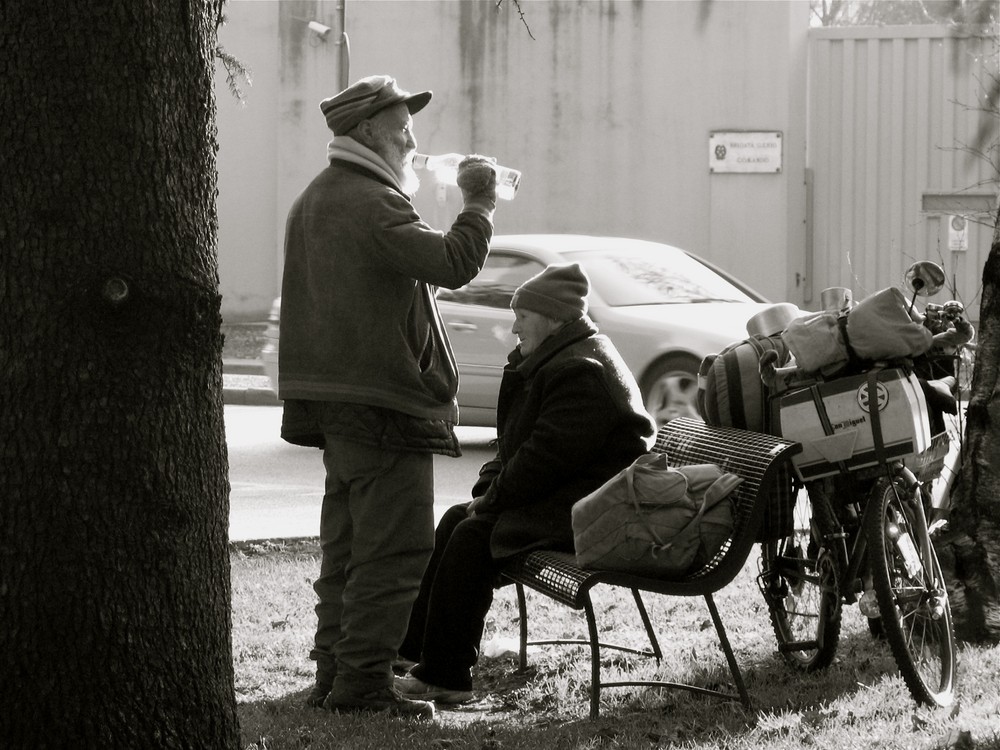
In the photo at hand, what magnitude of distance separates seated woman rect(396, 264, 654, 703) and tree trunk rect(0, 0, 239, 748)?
157 centimetres

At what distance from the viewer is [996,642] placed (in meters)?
4.98

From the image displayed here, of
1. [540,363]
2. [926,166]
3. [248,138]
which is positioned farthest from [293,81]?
[540,363]

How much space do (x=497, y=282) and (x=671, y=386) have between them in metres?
1.53

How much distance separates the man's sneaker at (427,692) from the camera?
4695 millimetres

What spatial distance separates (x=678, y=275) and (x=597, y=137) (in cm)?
1239

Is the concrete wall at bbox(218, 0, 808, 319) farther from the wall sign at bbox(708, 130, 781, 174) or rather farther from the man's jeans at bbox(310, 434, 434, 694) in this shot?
the man's jeans at bbox(310, 434, 434, 694)

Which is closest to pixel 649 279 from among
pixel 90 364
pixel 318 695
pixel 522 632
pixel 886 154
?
pixel 522 632

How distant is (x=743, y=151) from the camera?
22922mm

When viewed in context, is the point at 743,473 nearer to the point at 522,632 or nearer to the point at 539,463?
the point at 539,463

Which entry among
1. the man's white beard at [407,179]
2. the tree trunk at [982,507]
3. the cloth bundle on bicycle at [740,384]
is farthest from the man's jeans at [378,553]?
the tree trunk at [982,507]

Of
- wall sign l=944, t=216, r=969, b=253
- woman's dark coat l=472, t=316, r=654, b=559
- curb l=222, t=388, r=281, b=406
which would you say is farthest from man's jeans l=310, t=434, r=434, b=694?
wall sign l=944, t=216, r=969, b=253

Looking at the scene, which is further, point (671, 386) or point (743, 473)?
point (671, 386)

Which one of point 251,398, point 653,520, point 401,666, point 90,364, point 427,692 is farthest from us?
point 251,398

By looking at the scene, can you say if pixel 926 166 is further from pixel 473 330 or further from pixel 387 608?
pixel 387 608
